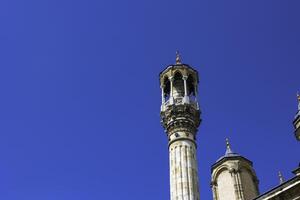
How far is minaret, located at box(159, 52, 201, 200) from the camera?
20234 mm

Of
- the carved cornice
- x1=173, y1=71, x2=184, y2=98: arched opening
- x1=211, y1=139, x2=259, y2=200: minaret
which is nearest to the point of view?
the carved cornice

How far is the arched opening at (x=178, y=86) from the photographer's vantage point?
24.2 metres

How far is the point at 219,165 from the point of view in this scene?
79.2 feet

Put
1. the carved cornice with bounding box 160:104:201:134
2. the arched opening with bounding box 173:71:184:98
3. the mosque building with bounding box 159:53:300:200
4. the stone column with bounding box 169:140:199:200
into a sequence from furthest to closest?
the arched opening with bounding box 173:71:184:98 < the carved cornice with bounding box 160:104:201:134 < the mosque building with bounding box 159:53:300:200 < the stone column with bounding box 169:140:199:200

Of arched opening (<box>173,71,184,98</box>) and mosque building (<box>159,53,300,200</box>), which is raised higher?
arched opening (<box>173,71,184,98</box>)

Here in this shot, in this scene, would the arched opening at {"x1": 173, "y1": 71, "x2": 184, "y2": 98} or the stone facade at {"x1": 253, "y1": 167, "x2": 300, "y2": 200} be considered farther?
the arched opening at {"x1": 173, "y1": 71, "x2": 184, "y2": 98}

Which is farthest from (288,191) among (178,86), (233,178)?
(178,86)

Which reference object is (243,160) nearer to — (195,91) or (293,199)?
(195,91)

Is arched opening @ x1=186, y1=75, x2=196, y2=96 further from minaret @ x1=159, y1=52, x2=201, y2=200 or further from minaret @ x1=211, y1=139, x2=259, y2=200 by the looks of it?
minaret @ x1=211, y1=139, x2=259, y2=200

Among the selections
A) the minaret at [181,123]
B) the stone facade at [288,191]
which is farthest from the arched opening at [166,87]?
the stone facade at [288,191]

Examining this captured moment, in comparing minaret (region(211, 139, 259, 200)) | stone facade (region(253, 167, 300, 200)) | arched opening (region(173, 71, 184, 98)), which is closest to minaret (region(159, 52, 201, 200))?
arched opening (region(173, 71, 184, 98))

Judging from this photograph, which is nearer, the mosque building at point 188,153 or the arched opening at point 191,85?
the mosque building at point 188,153

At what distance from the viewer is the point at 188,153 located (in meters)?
21.4

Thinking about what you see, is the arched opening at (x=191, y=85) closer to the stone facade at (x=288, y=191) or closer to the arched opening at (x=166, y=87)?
the arched opening at (x=166, y=87)
